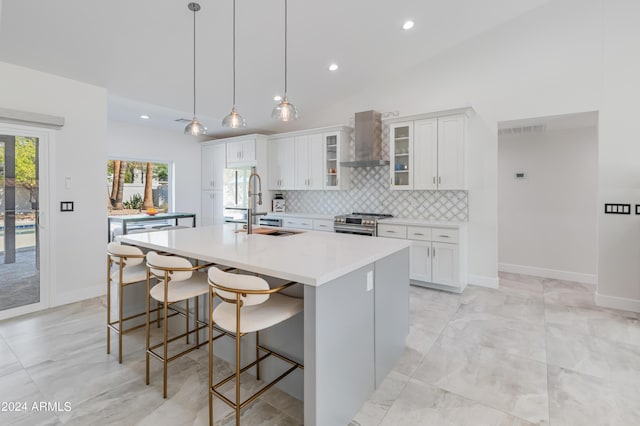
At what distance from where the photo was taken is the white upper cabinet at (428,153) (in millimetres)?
4195

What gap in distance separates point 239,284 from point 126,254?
4.29ft

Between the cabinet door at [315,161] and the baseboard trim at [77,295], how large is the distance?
3.33 m

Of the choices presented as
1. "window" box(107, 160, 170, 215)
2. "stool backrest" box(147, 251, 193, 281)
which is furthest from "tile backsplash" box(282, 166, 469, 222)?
"stool backrest" box(147, 251, 193, 281)

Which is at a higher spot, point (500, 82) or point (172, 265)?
point (500, 82)

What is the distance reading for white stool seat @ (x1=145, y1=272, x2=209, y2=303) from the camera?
213cm

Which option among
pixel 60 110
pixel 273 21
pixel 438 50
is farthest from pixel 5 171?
pixel 438 50

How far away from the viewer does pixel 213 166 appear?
21.8 feet

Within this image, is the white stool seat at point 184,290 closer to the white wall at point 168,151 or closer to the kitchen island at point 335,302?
the kitchen island at point 335,302

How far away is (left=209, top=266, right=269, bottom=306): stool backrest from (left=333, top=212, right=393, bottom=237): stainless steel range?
3045mm

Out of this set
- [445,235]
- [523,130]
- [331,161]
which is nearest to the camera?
[445,235]

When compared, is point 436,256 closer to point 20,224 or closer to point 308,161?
point 308,161

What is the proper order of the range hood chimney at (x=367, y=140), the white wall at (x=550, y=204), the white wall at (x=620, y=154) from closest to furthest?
the white wall at (x=620, y=154) → the white wall at (x=550, y=204) → the range hood chimney at (x=367, y=140)

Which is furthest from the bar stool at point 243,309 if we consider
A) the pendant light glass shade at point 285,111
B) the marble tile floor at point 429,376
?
the pendant light glass shade at point 285,111

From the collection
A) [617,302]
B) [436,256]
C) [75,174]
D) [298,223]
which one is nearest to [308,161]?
[298,223]
